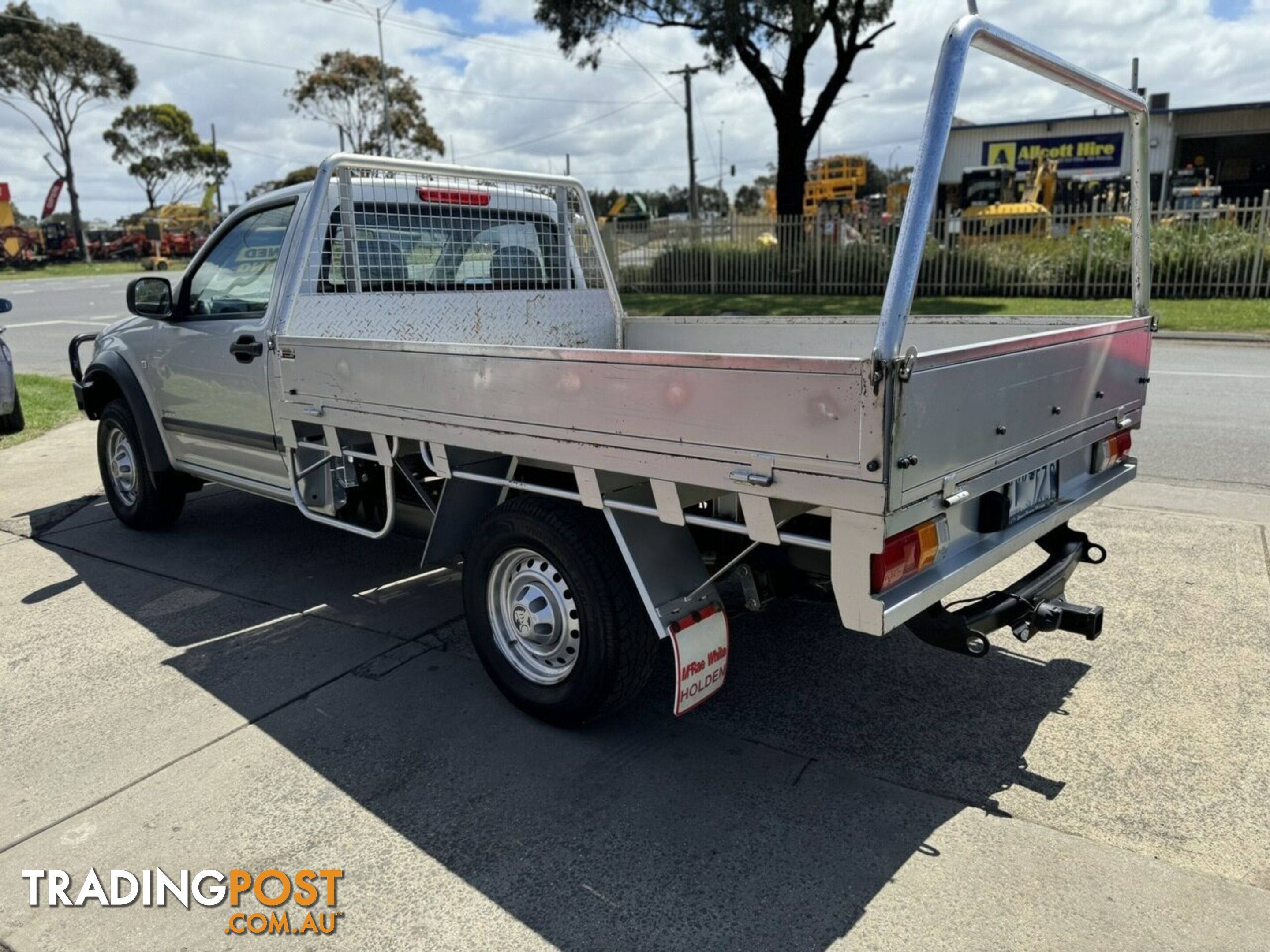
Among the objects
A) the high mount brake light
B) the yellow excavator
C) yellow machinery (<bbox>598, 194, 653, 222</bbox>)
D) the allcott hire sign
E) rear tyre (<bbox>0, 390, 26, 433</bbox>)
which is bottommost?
rear tyre (<bbox>0, 390, 26, 433</bbox>)

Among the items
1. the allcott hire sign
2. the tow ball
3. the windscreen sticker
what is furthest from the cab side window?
the allcott hire sign

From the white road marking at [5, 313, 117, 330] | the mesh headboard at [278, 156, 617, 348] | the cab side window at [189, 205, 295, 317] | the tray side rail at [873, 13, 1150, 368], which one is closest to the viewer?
the tray side rail at [873, 13, 1150, 368]

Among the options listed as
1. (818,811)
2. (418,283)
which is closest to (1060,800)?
(818,811)

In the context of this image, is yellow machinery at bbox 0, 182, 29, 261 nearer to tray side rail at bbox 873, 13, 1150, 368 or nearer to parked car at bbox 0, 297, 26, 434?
parked car at bbox 0, 297, 26, 434

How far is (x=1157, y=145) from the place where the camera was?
40.8 meters

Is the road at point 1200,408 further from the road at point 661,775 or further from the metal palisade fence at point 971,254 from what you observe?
the metal palisade fence at point 971,254

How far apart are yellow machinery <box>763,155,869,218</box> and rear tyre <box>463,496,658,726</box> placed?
47458mm

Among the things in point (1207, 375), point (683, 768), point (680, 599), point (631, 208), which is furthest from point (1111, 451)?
point (631, 208)

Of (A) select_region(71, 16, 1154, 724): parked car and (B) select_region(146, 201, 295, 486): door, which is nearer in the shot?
(A) select_region(71, 16, 1154, 724): parked car

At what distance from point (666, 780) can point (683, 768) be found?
0.09 metres

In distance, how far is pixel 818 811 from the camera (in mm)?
3057

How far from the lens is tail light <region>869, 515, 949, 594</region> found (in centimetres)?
260

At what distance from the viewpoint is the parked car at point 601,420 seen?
259 centimetres

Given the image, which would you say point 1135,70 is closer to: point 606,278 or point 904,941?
point 606,278
